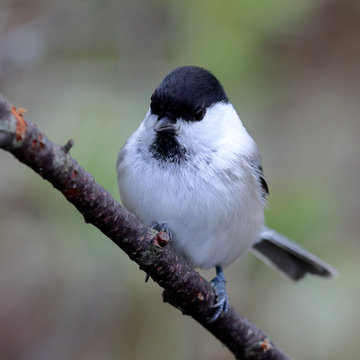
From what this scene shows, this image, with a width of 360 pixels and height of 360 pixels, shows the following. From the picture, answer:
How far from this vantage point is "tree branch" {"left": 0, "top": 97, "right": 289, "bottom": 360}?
3.03 feet

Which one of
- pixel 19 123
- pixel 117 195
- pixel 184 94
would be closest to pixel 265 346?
pixel 117 195

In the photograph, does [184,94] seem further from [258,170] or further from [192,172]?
[258,170]

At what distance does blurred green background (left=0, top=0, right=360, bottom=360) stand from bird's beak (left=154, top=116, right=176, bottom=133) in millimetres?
270

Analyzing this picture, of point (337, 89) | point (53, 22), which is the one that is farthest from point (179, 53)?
point (337, 89)

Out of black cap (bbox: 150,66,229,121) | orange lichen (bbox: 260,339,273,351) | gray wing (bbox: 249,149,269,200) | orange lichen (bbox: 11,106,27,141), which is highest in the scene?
gray wing (bbox: 249,149,269,200)

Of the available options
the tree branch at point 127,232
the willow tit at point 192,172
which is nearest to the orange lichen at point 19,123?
the tree branch at point 127,232

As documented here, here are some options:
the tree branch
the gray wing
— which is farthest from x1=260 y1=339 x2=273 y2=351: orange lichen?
the gray wing

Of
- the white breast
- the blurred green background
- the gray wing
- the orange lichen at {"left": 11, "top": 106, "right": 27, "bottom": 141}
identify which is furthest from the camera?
the blurred green background

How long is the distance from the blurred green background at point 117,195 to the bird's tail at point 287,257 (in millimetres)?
55

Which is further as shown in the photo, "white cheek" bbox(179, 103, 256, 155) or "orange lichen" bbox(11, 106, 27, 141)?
"white cheek" bbox(179, 103, 256, 155)

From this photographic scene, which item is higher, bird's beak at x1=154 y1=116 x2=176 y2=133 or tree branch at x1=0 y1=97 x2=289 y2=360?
bird's beak at x1=154 y1=116 x2=176 y2=133

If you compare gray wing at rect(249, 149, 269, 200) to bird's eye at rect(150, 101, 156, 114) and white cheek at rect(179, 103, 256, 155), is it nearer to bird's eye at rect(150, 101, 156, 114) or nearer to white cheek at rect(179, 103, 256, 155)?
white cheek at rect(179, 103, 256, 155)

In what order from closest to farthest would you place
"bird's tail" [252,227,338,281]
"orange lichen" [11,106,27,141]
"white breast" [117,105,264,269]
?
1. "orange lichen" [11,106,27,141]
2. "white breast" [117,105,264,269]
3. "bird's tail" [252,227,338,281]

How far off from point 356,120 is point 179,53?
166cm
